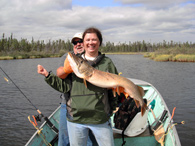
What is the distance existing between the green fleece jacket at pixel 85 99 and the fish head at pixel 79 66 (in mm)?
151

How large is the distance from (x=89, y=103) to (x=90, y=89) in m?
0.18

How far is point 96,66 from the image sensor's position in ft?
7.87

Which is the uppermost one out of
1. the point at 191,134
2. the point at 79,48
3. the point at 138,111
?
the point at 79,48

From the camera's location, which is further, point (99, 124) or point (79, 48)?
point (79, 48)

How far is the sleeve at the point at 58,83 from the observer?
90.5 inches

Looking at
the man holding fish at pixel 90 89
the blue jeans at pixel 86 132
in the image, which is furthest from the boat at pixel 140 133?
the man holding fish at pixel 90 89

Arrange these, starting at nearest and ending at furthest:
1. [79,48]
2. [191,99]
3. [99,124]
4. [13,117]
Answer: [99,124] → [79,48] → [13,117] → [191,99]

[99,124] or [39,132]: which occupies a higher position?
[99,124]

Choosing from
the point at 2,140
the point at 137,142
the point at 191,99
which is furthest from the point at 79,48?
the point at 191,99

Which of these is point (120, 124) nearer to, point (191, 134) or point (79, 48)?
point (79, 48)

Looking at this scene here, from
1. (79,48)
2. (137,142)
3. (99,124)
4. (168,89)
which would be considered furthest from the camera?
(168,89)

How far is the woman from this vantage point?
7.31 feet

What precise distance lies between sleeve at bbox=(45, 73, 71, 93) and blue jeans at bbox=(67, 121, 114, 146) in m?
0.49

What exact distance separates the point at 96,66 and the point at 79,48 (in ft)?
4.28
